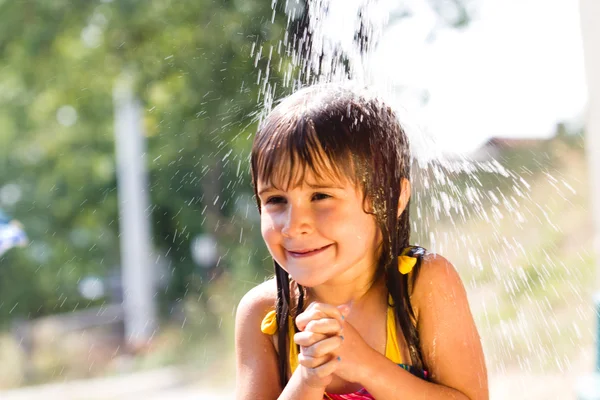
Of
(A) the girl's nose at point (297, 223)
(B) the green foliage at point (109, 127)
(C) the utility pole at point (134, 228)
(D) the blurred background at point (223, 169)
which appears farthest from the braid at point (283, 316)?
(C) the utility pole at point (134, 228)

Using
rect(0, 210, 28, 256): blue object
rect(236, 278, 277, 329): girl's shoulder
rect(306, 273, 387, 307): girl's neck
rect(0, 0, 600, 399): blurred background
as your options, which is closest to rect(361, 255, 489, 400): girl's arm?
rect(306, 273, 387, 307): girl's neck

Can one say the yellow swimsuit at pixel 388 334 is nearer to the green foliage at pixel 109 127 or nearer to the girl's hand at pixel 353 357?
the girl's hand at pixel 353 357

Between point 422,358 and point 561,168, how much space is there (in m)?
5.35

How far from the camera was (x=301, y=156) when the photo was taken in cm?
177

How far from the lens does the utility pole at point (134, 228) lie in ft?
41.0

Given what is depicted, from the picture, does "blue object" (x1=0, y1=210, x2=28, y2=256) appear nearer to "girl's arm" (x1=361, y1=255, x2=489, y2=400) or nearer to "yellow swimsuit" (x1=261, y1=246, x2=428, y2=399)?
"yellow swimsuit" (x1=261, y1=246, x2=428, y2=399)

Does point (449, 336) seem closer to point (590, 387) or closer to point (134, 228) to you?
point (590, 387)

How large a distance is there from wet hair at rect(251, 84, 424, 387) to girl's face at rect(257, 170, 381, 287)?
2 cm

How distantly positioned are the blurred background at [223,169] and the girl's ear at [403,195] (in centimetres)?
30

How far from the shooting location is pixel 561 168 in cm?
684

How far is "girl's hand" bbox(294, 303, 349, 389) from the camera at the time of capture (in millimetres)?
1604

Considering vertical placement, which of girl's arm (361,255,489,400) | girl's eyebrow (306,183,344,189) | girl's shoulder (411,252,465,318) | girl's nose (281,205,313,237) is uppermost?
girl's eyebrow (306,183,344,189)

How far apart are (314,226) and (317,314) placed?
8.9 inches

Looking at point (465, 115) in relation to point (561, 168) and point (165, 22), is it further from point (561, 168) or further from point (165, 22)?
point (165, 22)
